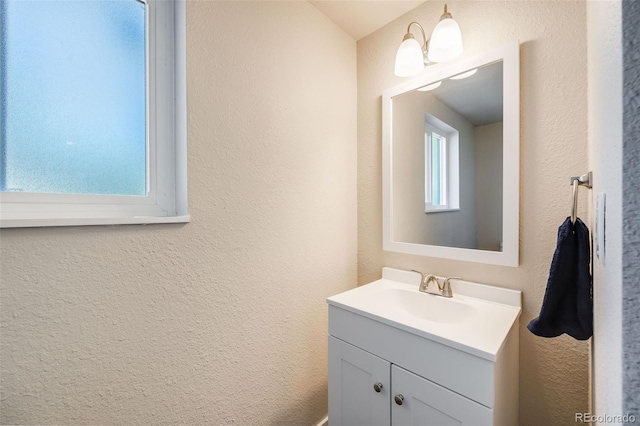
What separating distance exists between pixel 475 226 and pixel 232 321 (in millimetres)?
1116

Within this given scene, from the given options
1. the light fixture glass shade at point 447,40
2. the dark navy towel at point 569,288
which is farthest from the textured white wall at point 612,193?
the light fixture glass shade at point 447,40

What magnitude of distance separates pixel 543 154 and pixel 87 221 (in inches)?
60.9

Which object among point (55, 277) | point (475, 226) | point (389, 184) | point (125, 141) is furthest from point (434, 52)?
point (55, 277)

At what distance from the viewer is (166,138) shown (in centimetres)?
100

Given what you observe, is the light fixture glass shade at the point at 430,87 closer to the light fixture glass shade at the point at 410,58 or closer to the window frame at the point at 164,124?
the light fixture glass shade at the point at 410,58

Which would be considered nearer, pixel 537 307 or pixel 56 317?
pixel 56 317

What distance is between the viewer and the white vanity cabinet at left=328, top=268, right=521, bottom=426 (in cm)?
81

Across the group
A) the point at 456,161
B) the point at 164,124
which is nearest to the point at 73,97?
the point at 164,124

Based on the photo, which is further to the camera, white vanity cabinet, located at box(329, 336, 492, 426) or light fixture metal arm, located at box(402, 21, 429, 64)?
light fixture metal arm, located at box(402, 21, 429, 64)

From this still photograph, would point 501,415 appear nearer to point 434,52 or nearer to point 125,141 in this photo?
point 434,52

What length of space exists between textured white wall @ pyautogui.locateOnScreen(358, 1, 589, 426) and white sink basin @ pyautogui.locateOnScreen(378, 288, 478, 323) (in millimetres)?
156

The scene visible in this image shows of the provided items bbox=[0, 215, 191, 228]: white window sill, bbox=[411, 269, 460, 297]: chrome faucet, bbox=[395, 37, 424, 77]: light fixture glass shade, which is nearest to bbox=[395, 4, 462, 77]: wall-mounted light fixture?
bbox=[395, 37, 424, 77]: light fixture glass shade

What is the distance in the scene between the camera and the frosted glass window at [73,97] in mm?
732

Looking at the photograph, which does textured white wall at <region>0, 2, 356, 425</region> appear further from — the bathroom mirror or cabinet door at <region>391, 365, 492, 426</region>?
cabinet door at <region>391, 365, 492, 426</region>
